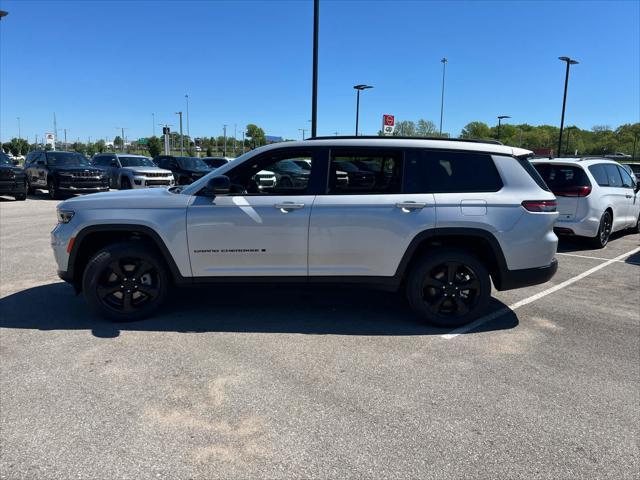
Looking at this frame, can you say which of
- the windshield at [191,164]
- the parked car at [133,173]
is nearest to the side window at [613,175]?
the parked car at [133,173]

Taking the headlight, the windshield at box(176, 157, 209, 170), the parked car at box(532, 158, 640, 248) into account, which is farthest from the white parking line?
the windshield at box(176, 157, 209, 170)

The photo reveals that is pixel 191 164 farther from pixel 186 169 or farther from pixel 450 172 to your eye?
pixel 450 172

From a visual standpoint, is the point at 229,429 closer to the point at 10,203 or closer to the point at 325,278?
the point at 325,278

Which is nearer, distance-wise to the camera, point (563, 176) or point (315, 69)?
point (563, 176)

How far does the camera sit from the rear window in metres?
8.50

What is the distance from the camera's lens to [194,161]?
78.8 feet

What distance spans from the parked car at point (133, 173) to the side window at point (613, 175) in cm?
1583

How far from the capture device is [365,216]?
441 centimetres

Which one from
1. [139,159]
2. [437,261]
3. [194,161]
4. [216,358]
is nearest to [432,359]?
[437,261]

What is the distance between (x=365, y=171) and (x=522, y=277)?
184 cm

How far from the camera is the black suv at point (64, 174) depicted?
687 inches

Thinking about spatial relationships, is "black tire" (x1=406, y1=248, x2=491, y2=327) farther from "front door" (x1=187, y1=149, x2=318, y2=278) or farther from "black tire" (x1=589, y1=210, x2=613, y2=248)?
"black tire" (x1=589, y1=210, x2=613, y2=248)

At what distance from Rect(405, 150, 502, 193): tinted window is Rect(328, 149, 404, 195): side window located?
5.1 inches

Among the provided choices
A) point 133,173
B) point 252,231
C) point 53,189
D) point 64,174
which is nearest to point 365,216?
point 252,231
